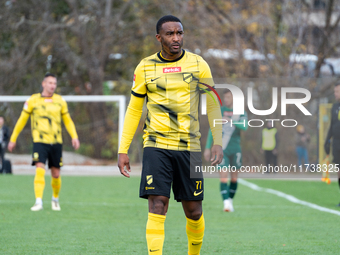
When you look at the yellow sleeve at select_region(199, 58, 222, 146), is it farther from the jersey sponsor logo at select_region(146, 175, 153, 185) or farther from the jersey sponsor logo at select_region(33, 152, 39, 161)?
the jersey sponsor logo at select_region(33, 152, 39, 161)

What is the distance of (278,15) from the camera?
21875 mm

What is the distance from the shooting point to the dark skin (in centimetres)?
434

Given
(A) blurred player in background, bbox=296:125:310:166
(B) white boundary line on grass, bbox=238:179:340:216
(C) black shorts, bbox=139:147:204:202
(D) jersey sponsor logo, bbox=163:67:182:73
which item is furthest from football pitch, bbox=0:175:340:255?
(A) blurred player in background, bbox=296:125:310:166

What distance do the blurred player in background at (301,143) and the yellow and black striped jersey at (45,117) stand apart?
12.2m

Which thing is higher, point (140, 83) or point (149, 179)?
point (140, 83)

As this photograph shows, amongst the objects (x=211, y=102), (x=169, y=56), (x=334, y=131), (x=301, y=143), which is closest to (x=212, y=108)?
(x=211, y=102)

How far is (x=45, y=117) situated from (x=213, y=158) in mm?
5232

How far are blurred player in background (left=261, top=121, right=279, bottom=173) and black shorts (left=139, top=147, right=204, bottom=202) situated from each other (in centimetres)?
1506

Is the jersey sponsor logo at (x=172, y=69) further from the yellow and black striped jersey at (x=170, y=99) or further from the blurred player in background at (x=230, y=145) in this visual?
the blurred player in background at (x=230, y=145)

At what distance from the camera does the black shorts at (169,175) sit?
434 centimetres

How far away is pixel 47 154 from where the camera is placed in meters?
8.92

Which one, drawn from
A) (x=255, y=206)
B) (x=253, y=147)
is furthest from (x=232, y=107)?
(x=253, y=147)

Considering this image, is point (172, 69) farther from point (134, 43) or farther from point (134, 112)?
point (134, 43)

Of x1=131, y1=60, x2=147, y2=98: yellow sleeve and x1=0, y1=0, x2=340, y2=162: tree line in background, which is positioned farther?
x1=0, y1=0, x2=340, y2=162: tree line in background
